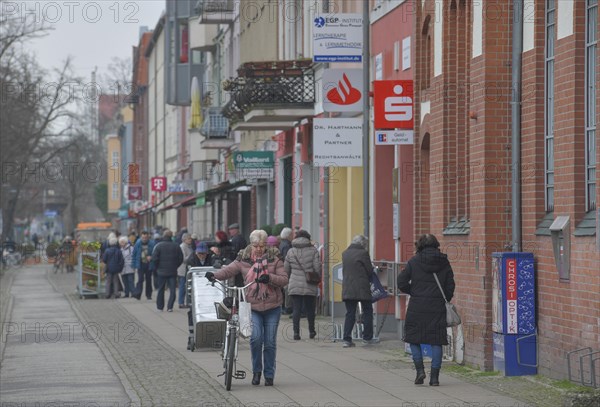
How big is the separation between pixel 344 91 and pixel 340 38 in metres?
0.86

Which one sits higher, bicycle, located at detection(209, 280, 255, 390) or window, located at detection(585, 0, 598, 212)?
window, located at detection(585, 0, 598, 212)

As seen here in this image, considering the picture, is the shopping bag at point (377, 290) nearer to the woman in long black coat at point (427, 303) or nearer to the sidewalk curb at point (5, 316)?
the sidewalk curb at point (5, 316)

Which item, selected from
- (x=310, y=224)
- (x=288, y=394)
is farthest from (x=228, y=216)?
(x=288, y=394)

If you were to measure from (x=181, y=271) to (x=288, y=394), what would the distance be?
60.2ft

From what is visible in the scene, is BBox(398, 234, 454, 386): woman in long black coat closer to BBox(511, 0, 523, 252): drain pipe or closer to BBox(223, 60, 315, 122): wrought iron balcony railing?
BBox(511, 0, 523, 252): drain pipe

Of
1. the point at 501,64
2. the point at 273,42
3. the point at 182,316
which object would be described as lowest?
the point at 182,316

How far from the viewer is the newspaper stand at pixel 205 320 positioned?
2127cm

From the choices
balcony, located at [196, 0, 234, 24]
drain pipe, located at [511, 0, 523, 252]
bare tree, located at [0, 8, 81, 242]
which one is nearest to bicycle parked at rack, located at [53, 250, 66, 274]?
bare tree, located at [0, 8, 81, 242]

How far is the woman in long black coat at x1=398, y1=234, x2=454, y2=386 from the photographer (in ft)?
52.0

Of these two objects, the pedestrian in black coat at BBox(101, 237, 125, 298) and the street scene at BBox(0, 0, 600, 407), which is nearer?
the street scene at BBox(0, 0, 600, 407)

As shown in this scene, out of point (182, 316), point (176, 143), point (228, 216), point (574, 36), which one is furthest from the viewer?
point (176, 143)

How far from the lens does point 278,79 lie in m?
32.1

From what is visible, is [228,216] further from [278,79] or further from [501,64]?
[501,64]

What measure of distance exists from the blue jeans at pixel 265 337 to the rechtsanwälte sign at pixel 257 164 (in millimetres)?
21479
